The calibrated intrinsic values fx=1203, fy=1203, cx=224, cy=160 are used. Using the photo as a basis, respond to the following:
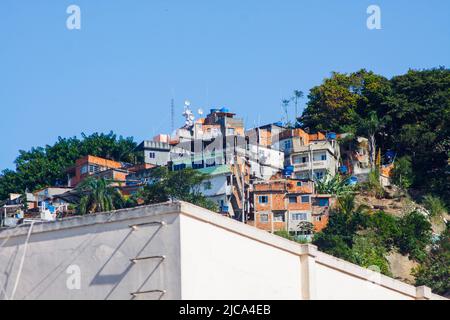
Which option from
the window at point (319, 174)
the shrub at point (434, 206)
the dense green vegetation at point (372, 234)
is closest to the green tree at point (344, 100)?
the window at point (319, 174)

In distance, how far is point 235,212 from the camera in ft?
221

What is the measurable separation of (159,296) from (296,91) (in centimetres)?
6657

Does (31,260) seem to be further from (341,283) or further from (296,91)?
(296,91)

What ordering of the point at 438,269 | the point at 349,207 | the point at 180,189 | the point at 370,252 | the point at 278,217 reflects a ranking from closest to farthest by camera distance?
the point at 438,269 → the point at 370,252 → the point at 349,207 → the point at 278,217 → the point at 180,189

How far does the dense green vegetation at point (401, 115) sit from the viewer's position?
70.9 meters

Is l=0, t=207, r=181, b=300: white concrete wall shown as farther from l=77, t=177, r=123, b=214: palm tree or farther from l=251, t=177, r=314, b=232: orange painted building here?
l=251, t=177, r=314, b=232: orange painted building

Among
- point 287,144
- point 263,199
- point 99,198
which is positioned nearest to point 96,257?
point 99,198

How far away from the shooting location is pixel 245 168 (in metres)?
70.0

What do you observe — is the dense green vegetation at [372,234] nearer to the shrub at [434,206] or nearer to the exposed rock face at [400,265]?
the exposed rock face at [400,265]

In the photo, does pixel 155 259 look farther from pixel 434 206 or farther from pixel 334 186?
pixel 434 206

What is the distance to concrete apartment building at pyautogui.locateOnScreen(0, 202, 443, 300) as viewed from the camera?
17938 mm

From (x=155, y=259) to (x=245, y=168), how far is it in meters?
52.1

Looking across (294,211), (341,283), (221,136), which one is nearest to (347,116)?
(221,136)

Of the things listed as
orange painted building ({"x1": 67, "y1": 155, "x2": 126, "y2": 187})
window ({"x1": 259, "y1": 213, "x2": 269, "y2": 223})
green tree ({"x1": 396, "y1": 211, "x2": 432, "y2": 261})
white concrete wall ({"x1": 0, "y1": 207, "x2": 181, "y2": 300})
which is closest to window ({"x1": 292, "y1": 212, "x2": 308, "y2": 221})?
window ({"x1": 259, "y1": 213, "x2": 269, "y2": 223})
